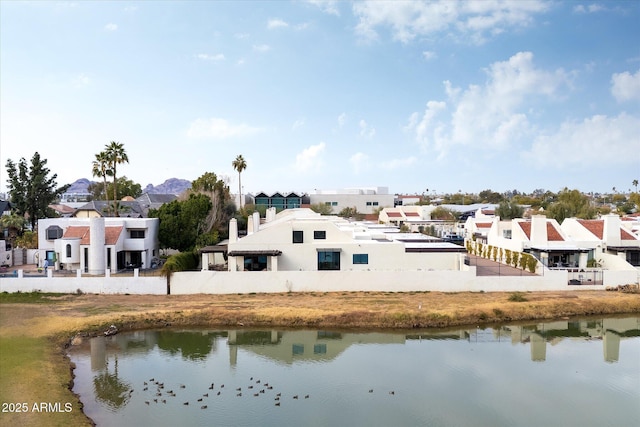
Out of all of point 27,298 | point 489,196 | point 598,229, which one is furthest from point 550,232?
point 489,196

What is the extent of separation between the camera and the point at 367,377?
19.8 meters

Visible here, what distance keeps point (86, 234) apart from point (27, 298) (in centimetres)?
688

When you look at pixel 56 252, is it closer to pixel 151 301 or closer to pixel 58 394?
pixel 151 301

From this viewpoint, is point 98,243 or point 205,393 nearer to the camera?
point 205,393

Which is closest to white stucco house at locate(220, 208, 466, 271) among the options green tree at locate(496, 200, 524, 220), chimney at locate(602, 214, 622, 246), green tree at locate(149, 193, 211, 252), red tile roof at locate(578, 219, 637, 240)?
green tree at locate(149, 193, 211, 252)

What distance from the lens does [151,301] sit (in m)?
29.4

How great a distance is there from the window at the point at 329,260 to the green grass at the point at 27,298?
636 inches

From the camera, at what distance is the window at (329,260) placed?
33.3m

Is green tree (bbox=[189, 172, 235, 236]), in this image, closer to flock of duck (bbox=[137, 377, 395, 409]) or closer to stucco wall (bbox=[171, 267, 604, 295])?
stucco wall (bbox=[171, 267, 604, 295])

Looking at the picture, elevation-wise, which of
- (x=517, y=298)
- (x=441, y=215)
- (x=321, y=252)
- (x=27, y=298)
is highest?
(x=441, y=215)

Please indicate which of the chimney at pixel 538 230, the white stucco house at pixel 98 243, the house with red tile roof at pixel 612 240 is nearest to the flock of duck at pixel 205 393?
the white stucco house at pixel 98 243

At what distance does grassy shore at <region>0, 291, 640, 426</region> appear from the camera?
23.5 metres

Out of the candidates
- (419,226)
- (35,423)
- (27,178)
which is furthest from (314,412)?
(419,226)

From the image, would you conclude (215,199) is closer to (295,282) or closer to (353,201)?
(295,282)
